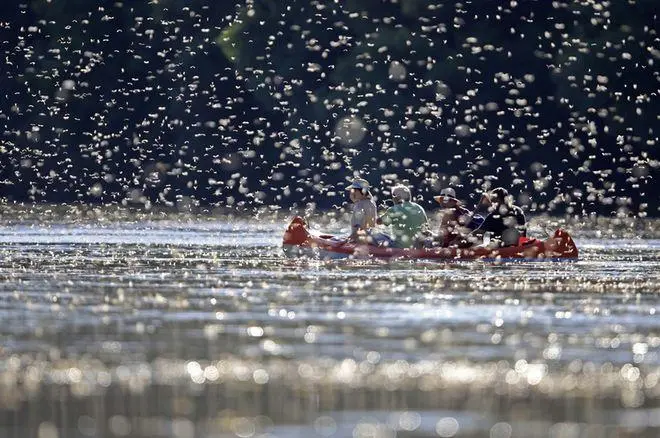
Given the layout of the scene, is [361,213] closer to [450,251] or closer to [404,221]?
[404,221]

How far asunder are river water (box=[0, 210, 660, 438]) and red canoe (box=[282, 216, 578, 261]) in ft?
8.09

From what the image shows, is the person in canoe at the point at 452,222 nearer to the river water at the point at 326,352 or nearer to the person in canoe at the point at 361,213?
the person in canoe at the point at 361,213

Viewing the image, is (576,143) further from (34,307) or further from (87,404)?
(87,404)

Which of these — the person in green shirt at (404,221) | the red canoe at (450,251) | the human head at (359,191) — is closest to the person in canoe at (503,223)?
the red canoe at (450,251)

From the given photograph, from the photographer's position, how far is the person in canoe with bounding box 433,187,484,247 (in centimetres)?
3325

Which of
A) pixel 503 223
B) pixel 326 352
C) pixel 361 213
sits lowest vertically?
pixel 326 352

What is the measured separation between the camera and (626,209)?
69125 mm

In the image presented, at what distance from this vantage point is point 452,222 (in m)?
33.3

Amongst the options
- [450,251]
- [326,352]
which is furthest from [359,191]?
[326,352]

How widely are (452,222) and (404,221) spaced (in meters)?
0.76

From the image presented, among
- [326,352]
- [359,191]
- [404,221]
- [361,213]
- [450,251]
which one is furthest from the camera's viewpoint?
[361,213]

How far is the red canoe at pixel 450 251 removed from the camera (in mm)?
32719

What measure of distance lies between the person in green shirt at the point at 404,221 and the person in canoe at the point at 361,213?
32cm

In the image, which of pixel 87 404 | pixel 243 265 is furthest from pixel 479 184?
pixel 87 404
